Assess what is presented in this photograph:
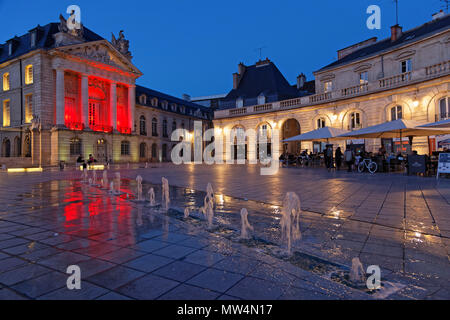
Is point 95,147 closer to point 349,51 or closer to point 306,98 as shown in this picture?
point 306,98

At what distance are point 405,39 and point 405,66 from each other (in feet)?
9.41

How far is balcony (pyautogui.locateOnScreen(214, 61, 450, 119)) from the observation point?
18.8 meters

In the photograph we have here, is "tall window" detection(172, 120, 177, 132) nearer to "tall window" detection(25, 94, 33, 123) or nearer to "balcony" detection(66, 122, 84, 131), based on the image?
"balcony" detection(66, 122, 84, 131)

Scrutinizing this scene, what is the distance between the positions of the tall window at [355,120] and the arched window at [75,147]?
2987 centimetres

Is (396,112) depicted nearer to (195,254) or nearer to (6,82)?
(195,254)

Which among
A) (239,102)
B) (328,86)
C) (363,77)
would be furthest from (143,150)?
(363,77)

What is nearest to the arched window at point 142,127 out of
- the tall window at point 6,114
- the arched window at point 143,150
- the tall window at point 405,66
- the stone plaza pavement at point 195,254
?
the arched window at point 143,150

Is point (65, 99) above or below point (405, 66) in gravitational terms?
above

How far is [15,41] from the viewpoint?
35.5 m

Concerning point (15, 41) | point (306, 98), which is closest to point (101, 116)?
point (15, 41)

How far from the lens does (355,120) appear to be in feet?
78.0

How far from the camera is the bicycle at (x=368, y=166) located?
15648 mm

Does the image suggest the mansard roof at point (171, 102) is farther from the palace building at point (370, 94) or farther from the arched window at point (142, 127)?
the palace building at point (370, 94)
